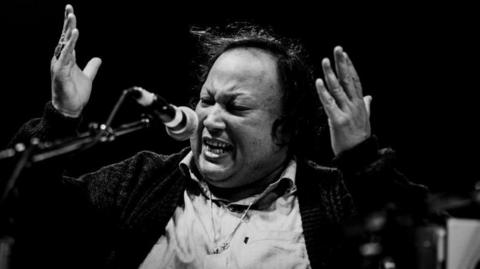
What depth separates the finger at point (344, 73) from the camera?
6.52 ft

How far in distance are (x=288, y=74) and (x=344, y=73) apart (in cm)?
58

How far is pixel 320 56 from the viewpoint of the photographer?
301 cm

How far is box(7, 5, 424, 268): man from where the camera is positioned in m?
2.06

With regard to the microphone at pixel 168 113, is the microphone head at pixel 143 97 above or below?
above

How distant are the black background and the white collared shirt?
811mm

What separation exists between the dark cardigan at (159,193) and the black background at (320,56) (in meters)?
0.60

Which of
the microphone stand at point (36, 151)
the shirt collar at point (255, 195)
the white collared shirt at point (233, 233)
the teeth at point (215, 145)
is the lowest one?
the white collared shirt at point (233, 233)

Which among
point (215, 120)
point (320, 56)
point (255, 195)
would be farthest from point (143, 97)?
point (320, 56)

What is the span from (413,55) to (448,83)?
23 centimetres

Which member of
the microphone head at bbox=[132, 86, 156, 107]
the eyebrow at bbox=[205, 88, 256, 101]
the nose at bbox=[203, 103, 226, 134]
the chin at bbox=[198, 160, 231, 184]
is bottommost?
the chin at bbox=[198, 160, 231, 184]

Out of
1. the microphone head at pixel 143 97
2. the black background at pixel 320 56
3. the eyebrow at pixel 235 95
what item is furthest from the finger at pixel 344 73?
the black background at pixel 320 56

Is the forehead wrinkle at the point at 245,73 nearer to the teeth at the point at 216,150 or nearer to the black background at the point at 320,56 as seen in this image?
the teeth at the point at 216,150

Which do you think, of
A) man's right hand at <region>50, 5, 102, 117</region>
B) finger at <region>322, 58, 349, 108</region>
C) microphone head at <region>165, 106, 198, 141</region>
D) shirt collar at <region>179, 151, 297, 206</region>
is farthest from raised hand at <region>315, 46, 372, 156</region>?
man's right hand at <region>50, 5, 102, 117</region>

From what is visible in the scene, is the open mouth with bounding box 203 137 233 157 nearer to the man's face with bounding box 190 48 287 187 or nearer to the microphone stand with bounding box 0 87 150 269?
the man's face with bounding box 190 48 287 187
